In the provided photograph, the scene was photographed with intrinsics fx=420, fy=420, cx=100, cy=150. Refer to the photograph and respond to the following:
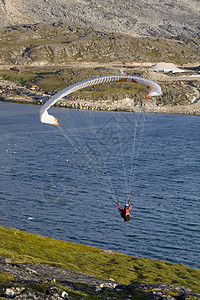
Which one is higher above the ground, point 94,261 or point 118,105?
point 118,105

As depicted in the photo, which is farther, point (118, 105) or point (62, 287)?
point (118, 105)

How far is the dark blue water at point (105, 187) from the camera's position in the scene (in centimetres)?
5378

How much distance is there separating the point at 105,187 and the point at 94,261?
2890 centimetres

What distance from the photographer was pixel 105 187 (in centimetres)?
7169

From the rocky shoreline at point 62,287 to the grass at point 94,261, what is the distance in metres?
4.26

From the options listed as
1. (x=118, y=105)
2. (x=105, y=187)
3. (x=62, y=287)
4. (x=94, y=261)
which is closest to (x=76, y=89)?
(x=94, y=261)

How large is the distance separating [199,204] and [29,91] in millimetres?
144699

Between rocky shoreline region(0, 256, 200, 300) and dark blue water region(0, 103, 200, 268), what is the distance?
1848cm

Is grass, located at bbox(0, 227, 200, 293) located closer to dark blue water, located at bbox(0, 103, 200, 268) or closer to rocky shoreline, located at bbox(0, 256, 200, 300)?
dark blue water, located at bbox(0, 103, 200, 268)

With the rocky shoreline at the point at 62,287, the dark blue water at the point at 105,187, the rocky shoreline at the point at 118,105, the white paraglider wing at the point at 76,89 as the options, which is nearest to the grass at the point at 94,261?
the dark blue water at the point at 105,187

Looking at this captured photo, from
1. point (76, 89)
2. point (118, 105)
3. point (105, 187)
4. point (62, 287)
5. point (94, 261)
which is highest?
point (118, 105)

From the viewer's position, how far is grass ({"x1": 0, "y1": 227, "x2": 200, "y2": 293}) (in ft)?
129

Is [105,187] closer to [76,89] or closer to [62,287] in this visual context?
[76,89]

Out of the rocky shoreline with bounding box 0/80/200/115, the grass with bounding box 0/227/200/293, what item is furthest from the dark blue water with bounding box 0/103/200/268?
the rocky shoreline with bounding box 0/80/200/115
